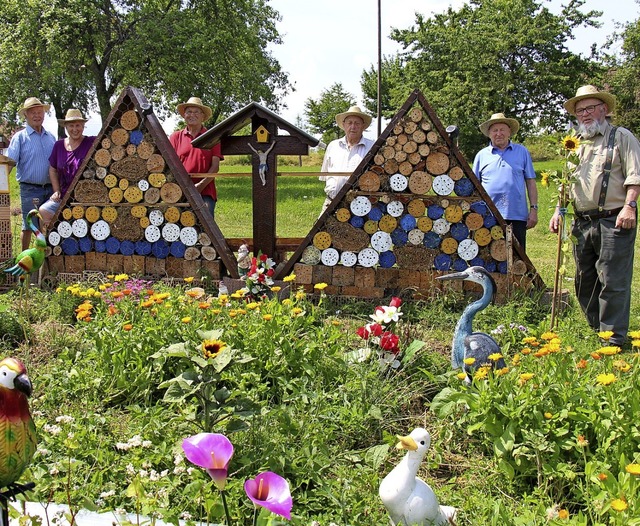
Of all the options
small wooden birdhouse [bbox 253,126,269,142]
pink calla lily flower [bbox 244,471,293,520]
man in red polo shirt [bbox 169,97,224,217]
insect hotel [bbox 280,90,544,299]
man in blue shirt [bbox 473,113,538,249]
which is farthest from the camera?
man in red polo shirt [bbox 169,97,224,217]

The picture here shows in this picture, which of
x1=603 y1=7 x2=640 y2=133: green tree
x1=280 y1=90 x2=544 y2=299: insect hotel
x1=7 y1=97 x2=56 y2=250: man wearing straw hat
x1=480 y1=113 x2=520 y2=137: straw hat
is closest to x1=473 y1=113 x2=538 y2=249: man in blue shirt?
x1=480 y1=113 x2=520 y2=137: straw hat

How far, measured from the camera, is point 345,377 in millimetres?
3758

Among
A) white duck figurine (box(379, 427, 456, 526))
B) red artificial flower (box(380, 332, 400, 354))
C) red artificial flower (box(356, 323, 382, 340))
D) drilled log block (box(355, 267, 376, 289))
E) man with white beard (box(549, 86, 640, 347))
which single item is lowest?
white duck figurine (box(379, 427, 456, 526))

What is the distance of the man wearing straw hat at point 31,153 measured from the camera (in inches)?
259

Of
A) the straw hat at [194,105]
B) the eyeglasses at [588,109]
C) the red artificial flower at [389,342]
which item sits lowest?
the red artificial flower at [389,342]

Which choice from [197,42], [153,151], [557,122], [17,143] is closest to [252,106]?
[153,151]

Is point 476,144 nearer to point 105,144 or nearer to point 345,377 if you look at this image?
point 105,144

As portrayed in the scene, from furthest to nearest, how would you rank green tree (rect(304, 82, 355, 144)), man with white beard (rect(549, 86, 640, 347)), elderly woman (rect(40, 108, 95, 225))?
green tree (rect(304, 82, 355, 144)) → elderly woman (rect(40, 108, 95, 225)) → man with white beard (rect(549, 86, 640, 347))

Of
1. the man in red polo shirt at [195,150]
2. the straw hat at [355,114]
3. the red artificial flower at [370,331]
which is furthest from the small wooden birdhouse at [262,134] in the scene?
the red artificial flower at [370,331]

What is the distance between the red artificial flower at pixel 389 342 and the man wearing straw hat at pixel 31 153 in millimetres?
4353

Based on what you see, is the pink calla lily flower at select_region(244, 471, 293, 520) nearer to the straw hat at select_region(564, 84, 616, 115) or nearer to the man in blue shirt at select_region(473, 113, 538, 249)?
the straw hat at select_region(564, 84, 616, 115)

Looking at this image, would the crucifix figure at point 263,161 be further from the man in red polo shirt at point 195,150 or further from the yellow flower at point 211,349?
the yellow flower at point 211,349

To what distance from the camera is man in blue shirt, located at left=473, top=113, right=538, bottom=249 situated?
583 cm

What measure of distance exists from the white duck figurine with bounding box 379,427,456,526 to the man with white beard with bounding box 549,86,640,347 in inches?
113
